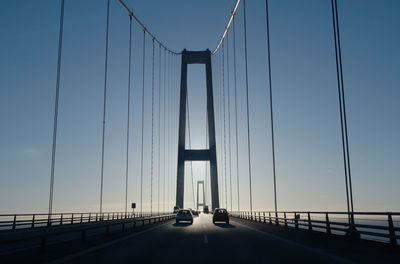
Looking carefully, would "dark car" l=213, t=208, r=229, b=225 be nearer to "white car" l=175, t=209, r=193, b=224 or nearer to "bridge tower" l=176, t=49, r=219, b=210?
"white car" l=175, t=209, r=193, b=224

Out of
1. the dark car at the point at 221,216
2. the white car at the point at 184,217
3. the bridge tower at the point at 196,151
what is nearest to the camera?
the dark car at the point at 221,216

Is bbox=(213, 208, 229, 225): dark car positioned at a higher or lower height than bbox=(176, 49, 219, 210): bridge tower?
lower

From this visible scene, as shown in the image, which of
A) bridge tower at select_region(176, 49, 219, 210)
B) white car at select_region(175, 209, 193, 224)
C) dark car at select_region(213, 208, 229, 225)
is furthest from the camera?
bridge tower at select_region(176, 49, 219, 210)

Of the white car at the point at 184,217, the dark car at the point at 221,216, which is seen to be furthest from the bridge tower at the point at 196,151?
the dark car at the point at 221,216

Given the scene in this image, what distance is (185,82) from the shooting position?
5881 cm

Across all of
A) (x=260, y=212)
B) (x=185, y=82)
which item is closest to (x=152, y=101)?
(x=185, y=82)

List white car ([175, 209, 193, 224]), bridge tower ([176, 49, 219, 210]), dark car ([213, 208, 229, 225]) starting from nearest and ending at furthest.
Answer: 1. dark car ([213, 208, 229, 225])
2. white car ([175, 209, 193, 224])
3. bridge tower ([176, 49, 219, 210])

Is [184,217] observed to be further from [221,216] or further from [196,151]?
[196,151]

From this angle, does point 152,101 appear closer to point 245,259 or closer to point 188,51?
point 188,51

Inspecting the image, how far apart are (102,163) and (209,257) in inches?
741

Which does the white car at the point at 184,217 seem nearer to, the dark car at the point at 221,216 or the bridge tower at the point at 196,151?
the dark car at the point at 221,216

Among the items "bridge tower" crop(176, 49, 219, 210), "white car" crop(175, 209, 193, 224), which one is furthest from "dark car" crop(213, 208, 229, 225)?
"bridge tower" crop(176, 49, 219, 210)

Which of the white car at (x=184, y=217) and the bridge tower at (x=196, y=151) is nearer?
the white car at (x=184, y=217)

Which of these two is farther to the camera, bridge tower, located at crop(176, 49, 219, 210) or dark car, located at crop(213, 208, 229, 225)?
bridge tower, located at crop(176, 49, 219, 210)
